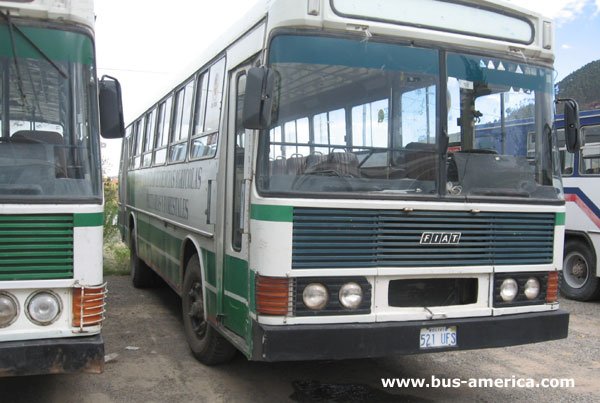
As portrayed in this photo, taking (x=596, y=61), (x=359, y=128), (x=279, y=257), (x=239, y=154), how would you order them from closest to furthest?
(x=279, y=257) < (x=359, y=128) < (x=239, y=154) < (x=596, y=61)

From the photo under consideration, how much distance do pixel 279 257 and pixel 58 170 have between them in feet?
4.91

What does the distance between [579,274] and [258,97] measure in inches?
301

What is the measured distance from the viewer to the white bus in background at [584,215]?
9141mm

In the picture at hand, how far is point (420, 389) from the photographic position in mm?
5070

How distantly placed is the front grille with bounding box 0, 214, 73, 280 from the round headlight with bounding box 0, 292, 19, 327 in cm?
13

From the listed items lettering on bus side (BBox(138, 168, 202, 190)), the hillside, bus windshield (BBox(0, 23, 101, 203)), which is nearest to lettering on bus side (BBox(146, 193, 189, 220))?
lettering on bus side (BBox(138, 168, 202, 190))

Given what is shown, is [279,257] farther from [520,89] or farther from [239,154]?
[520,89]

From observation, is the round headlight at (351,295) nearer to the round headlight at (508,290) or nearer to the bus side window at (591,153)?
the round headlight at (508,290)

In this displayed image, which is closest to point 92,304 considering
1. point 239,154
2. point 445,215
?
point 239,154

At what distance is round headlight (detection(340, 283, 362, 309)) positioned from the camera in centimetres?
406

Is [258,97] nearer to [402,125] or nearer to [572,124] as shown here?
[402,125]

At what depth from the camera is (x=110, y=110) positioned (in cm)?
412

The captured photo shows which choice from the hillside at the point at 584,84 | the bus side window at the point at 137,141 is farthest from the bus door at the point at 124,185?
the hillside at the point at 584,84

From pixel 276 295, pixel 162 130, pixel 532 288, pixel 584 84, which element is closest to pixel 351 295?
pixel 276 295
